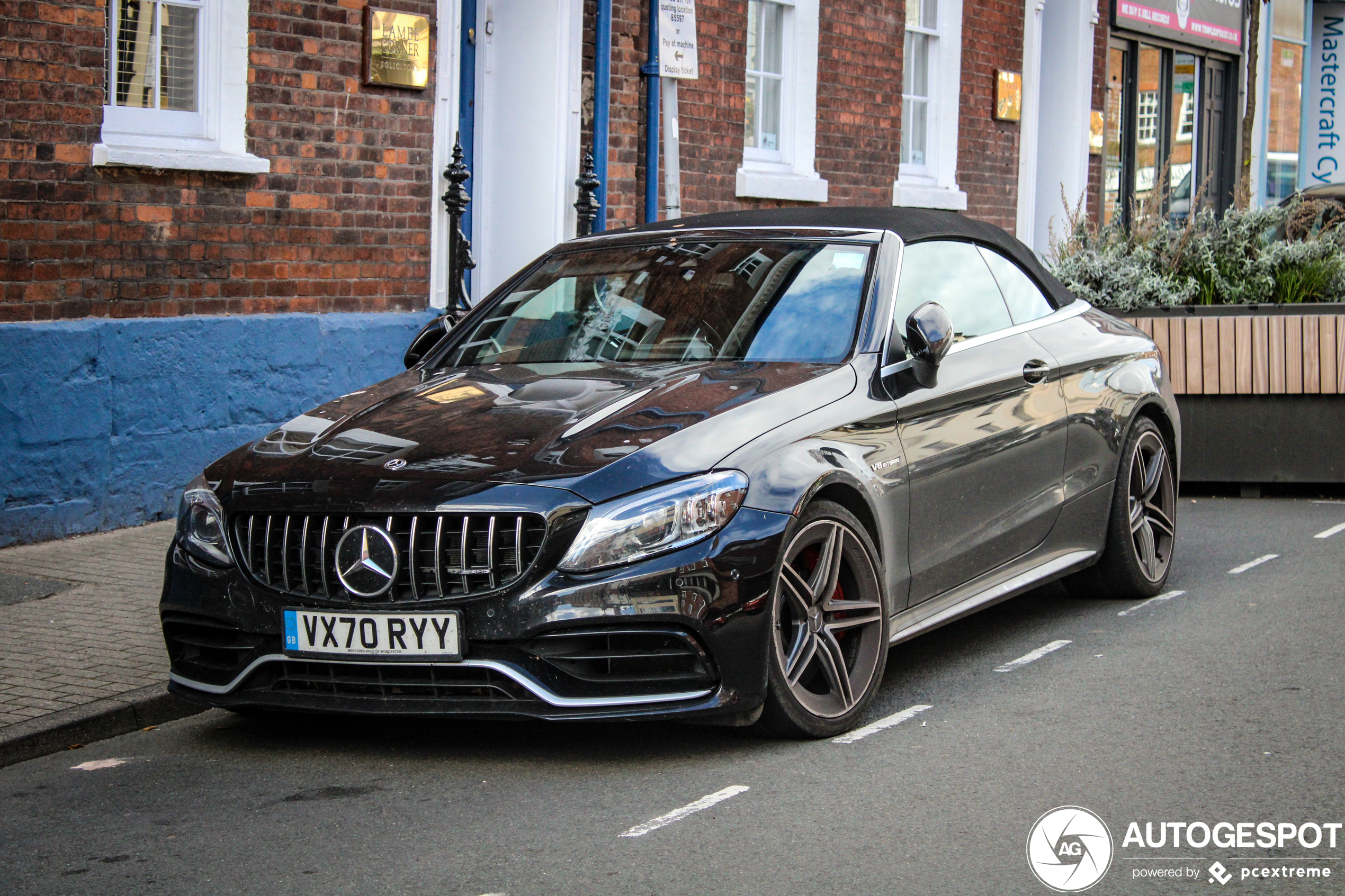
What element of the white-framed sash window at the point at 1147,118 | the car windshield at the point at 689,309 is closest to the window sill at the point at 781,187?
the car windshield at the point at 689,309

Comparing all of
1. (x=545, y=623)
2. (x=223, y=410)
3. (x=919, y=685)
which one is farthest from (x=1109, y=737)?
(x=223, y=410)

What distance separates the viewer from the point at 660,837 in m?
4.16

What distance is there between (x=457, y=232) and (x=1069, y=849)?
6683mm

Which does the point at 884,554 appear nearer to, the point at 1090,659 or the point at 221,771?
the point at 1090,659

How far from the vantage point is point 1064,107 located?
60.2ft

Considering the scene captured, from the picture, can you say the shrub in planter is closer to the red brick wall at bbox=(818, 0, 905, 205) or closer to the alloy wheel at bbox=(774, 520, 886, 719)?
the red brick wall at bbox=(818, 0, 905, 205)

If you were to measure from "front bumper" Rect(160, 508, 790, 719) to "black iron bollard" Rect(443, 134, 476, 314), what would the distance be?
508 cm

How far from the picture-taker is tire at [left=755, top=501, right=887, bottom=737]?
191 inches

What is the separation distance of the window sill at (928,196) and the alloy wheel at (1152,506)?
Result: 7.95 m

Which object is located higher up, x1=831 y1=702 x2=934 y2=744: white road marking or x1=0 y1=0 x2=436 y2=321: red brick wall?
x1=0 y1=0 x2=436 y2=321: red brick wall

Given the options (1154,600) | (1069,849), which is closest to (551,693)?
(1069,849)

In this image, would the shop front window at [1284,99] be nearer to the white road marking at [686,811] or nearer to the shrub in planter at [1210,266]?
the shrub in planter at [1210,266]

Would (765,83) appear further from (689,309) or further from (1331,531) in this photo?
(689,309)

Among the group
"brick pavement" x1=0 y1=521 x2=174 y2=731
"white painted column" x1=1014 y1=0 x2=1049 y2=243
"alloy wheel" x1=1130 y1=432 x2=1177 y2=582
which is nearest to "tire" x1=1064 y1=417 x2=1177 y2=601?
"alloy wheel" x1=1130 y1=432 x2=1177 y2=582
